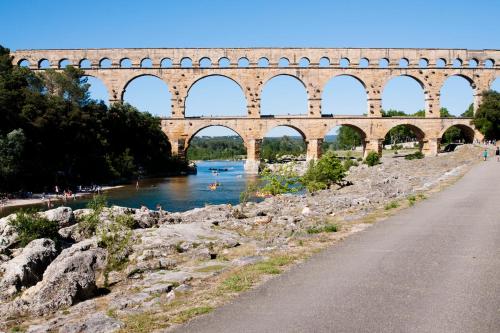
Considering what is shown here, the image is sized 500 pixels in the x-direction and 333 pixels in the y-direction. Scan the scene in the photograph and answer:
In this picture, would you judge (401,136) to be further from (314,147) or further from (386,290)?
(386,290)

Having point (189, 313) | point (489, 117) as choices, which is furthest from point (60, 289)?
point (489, 117)

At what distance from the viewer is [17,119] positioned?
1196 inches

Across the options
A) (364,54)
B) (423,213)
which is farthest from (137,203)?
(364,54)

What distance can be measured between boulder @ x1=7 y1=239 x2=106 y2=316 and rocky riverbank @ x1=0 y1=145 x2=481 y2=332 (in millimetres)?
14

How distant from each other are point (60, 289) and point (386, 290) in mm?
4504

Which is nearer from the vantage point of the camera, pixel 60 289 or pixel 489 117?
pixel 60 289

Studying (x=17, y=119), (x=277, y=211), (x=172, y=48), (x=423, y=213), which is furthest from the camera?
(x=172, y=48)

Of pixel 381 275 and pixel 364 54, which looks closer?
pixel 381 275

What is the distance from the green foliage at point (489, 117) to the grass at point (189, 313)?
1833 inches

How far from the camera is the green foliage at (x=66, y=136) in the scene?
30.0 metres

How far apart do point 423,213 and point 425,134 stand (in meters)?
39.9

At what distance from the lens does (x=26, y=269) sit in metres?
8.39

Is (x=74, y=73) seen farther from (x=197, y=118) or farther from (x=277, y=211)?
(x=277, y=211)

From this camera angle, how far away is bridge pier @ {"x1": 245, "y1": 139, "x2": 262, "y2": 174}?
149 feet
